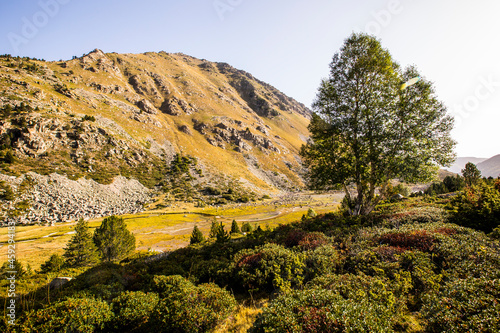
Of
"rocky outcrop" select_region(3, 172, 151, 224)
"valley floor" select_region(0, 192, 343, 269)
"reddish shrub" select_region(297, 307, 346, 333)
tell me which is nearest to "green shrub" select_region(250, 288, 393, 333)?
"reddish shrub" select_region(297, 307, 346, 333)

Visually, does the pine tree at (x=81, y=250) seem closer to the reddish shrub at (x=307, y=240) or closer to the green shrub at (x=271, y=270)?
the green shrub at (x=271, y=270)

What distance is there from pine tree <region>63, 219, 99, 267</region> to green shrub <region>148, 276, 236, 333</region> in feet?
70.0

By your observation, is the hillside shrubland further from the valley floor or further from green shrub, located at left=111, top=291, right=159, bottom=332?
the valley floor

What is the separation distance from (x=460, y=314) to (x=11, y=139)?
12133cm

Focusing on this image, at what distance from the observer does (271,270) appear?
9625mm

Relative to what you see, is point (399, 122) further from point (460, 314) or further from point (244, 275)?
point (244, 275)

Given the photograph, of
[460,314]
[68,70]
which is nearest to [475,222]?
[460,314]

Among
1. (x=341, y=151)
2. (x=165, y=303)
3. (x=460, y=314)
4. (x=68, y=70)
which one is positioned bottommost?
(x=165, y=303)

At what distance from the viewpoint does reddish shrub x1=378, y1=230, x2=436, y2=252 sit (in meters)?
9.40

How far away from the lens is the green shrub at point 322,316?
4.73 m

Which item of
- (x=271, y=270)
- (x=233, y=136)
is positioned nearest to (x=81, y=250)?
(x=271, y=270)

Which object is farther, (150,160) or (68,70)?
(68,70)

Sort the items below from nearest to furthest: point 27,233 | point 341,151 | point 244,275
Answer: point 244,275 → point 341,151 → point 27,233

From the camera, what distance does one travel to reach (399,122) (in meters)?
16.5
